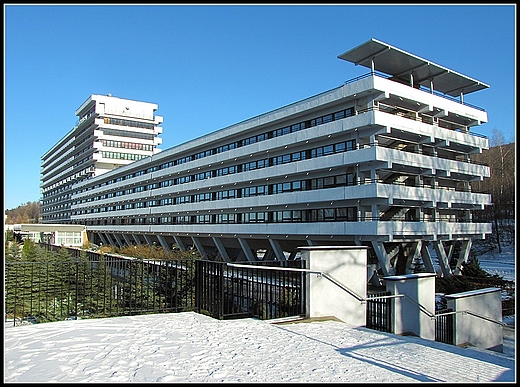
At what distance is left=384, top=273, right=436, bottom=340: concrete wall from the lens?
1220 cm

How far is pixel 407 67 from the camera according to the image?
31.7m

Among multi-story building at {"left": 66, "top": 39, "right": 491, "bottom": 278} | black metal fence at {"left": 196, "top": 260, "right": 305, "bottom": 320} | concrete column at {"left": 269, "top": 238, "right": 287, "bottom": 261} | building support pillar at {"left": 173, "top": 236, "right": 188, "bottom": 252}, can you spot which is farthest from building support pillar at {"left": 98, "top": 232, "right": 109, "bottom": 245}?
black metal fence at {"left": 196, "top": 260, "right": 305, "bottom": 320}

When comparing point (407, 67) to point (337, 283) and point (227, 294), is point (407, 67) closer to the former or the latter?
point (337, 283)

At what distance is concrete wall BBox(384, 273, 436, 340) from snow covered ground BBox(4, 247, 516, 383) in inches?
121

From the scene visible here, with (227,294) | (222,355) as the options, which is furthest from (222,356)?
(227,294)

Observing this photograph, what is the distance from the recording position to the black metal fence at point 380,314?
12.3 meters

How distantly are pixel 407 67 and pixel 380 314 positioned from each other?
24.5m

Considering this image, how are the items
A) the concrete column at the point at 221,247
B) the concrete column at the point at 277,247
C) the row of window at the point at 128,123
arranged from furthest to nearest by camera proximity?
the row of window at the point at 128,123, the concrete column at the point at 221,247, the concrete column at the point at 277,247

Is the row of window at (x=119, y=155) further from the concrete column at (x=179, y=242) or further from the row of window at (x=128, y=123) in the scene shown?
the concrete column at (x=179, y=242)

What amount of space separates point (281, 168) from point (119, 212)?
42812 mm

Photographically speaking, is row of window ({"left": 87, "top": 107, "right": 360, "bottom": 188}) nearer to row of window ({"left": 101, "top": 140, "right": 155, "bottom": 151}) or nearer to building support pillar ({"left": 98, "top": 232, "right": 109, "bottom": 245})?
building support pillar ({"left": 98, "top": 232, "right": 109, "bottom": 245})

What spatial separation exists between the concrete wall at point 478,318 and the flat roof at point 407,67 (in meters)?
18.8

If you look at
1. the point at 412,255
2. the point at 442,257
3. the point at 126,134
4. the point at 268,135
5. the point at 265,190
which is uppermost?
the point at 126,134

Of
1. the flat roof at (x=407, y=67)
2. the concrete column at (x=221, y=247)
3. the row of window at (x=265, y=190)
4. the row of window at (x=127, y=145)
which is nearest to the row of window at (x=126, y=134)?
the row of window at (x=127, y=145)
